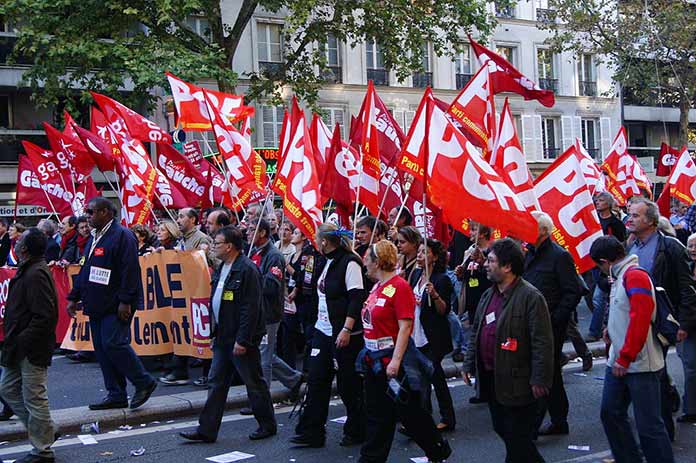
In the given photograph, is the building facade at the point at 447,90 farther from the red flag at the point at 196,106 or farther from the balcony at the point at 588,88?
the red flag at the point at 196,106

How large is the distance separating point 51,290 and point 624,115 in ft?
140

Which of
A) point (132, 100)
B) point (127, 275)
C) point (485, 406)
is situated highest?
point (132, 100)

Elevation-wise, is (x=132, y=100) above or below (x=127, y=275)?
above

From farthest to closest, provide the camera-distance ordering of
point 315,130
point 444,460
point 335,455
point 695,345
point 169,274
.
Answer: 1. point 315,130
2. point 169,274
3. point 695,345
4. point 335,455
5. point 444,460

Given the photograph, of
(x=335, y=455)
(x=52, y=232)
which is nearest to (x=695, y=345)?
(x=335, y=455)

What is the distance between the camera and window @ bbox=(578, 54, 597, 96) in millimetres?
42594

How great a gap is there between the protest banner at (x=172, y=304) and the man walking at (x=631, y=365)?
503cm

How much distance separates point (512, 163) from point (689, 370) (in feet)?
9.74

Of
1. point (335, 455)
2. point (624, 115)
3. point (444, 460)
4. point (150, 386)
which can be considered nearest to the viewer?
point (444, 460)

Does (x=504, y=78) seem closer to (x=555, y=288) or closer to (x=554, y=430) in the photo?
(x=555, y=288)

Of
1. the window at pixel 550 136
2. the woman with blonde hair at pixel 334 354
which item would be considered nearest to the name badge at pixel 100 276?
the woman with blonde hair at pixel 334 354

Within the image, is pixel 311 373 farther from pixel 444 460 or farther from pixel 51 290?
pixel 51 290

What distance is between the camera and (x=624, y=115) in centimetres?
4594

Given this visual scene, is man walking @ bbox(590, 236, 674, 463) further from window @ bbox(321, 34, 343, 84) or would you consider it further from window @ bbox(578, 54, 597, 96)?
window @ bbox(578, 54, 597, 96)
